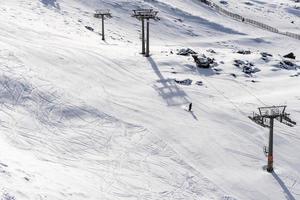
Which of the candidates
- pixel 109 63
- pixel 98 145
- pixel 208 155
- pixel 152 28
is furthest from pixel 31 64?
pixel 152 28

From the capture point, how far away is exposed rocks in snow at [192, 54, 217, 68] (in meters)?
35.4

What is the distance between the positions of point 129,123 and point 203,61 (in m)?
11.9

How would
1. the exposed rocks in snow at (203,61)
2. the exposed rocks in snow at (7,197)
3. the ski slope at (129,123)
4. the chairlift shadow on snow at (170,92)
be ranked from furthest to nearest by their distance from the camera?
1. the exposed rocks in snow at (203,61)
2. the chairlift shadow on snow at (170,92)
3. the ski slope at (129,123)
4. the exposed rocks in snow at (7,197)

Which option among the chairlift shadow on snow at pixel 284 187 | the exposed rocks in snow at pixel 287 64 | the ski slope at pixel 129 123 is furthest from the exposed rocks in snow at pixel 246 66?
the chairlift shadow on snow at pixel 284 187

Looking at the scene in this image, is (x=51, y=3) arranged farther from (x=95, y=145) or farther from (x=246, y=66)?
(x=95, y=145)

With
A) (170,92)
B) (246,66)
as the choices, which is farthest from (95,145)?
(246,66)

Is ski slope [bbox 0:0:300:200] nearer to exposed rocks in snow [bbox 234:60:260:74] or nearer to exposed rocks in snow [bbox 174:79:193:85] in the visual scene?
exposed rocks in snow [bbox 174:79:193:85]

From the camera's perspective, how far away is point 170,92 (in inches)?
1190

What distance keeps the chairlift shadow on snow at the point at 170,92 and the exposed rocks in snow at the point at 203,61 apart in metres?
3.95

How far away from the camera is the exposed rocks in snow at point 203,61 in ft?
116

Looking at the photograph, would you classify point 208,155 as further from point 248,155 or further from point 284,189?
point 284,189

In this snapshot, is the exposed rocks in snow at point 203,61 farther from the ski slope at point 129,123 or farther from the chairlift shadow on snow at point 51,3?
the chairlift shadow on snow at point 51,3

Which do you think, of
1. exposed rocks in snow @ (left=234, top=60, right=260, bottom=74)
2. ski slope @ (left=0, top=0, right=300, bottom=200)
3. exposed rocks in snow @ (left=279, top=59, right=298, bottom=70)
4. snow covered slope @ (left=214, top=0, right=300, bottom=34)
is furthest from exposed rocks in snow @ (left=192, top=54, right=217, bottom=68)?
snow covered slope @ (left=214, top=0, right=300, bottom=34)

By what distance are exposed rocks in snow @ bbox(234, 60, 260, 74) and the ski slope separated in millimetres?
734
